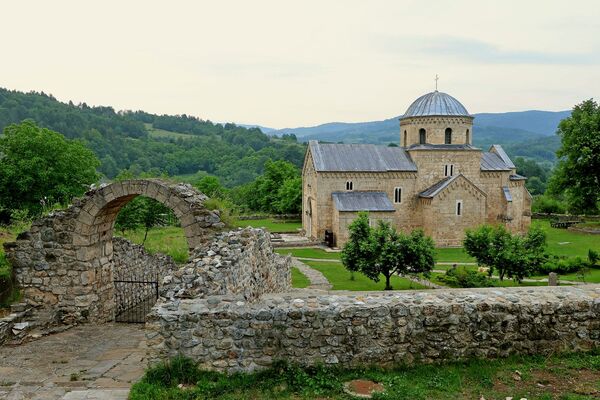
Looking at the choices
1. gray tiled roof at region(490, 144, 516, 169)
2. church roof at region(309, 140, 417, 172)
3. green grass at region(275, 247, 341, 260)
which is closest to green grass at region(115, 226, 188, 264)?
green grass at region(275, 247, 341, 260)

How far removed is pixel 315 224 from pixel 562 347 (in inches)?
1387

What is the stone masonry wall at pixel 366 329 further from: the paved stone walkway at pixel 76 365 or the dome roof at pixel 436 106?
the dome roof at pixel 436 106

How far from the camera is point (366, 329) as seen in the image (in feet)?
23.8

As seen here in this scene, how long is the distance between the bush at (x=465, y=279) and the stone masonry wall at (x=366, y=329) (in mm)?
14708

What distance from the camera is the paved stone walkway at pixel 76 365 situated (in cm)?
768

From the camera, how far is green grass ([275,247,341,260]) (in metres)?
35.8

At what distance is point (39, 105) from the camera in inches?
4250

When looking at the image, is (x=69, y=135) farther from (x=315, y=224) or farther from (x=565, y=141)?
(x=565, y=141)

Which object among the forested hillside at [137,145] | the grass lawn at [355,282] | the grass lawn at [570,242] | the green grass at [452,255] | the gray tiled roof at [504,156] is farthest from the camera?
the forested hillside at [137,145]

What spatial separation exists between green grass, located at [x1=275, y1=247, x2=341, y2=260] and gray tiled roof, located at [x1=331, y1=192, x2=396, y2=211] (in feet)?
12.8

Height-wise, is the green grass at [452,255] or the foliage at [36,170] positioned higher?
the foliage at [36,170]

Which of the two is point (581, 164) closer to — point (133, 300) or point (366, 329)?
point (133, 300)

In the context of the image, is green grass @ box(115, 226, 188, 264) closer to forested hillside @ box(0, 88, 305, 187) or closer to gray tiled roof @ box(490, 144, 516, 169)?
gray tiled roof @ box(490, 144, 516, 169)

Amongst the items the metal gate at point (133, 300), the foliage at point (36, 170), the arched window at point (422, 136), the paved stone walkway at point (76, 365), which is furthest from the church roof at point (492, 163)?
the paved stone walkway at point (76, 365)
